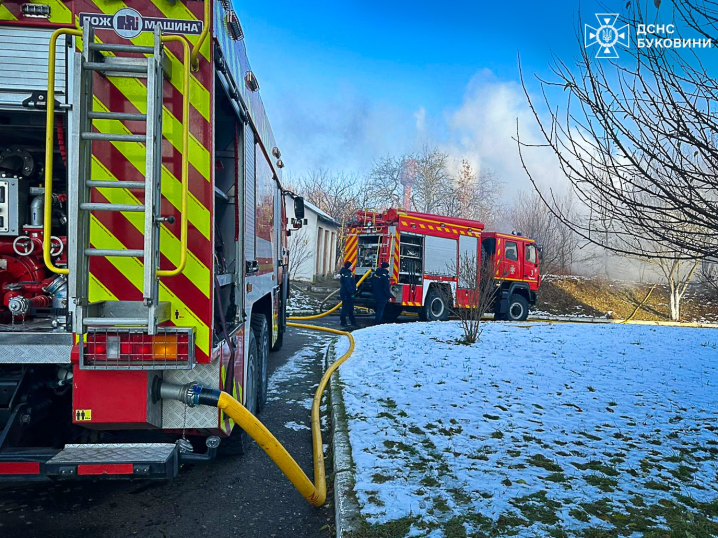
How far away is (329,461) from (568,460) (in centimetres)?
182

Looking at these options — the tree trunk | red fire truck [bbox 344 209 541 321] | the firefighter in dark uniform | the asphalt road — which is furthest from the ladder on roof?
the tree trunk

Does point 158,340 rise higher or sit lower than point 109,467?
higher

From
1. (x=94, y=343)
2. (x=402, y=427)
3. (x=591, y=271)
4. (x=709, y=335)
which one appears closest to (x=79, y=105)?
(x=94, y=343)

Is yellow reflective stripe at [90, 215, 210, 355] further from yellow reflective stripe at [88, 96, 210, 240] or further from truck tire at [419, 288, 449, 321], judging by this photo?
truck tire at [419, 288, 449, 321]

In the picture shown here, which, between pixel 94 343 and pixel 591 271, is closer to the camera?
pixel 94 343

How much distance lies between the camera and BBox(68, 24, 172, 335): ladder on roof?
102 inches

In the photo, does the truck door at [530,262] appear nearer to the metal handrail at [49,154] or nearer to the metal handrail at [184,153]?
the metal handrail at [184,153]

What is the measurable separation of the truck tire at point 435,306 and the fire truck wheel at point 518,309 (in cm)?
261

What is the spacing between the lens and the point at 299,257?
2481 centimetres

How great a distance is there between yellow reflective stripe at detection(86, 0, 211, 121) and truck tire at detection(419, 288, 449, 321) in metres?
12.9

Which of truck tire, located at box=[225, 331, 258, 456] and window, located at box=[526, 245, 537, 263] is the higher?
window, located at box=[526, 245, 537, 263]

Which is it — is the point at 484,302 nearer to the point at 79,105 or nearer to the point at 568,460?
the point at 568,460

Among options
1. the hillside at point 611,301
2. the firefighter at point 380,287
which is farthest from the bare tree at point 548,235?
the firefighter at point 380,287

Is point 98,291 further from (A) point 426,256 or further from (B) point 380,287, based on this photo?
(A) point 426,256
